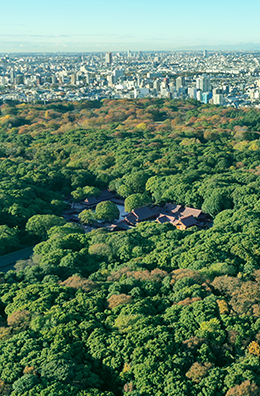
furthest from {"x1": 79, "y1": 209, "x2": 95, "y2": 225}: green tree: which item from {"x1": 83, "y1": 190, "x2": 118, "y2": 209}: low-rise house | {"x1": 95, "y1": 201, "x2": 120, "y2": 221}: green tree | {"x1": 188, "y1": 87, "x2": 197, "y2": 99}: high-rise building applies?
{"x1": 188, "y1": 87, "x2": 197, "y2": 99}: high-rise building

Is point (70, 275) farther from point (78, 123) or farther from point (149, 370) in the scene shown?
point (78, 123)

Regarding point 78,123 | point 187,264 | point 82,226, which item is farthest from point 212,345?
point 78,123

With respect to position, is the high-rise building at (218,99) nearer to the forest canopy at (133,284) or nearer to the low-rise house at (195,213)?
the forest canopy at (133,284)

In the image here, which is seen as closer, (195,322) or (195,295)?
(195,322)

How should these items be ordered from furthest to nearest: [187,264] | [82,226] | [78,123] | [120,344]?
[78,123] → [82,226] → [187,264] → [120,344]

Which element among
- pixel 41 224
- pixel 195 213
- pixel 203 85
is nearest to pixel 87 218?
pixel 41 224

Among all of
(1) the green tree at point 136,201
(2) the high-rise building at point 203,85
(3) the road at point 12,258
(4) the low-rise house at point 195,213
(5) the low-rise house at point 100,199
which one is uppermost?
(2) the high-rise building at point 203,85

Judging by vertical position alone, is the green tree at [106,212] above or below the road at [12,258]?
above

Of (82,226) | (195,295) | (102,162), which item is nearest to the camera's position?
(195,295)

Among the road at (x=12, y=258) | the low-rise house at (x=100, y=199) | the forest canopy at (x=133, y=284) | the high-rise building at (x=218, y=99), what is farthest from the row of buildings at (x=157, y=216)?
the high-rise building at (x=218, y=99)
